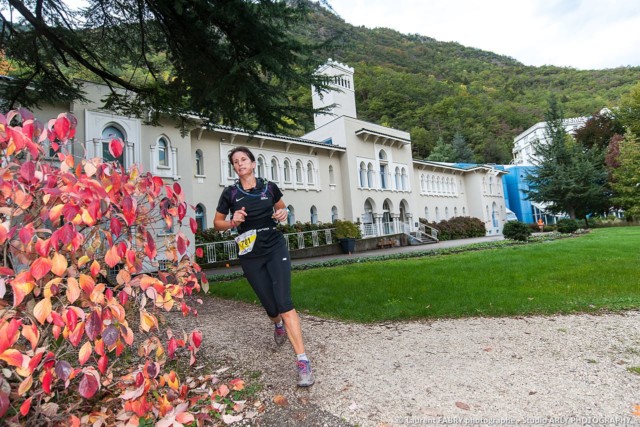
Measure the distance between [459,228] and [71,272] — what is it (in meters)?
34.0

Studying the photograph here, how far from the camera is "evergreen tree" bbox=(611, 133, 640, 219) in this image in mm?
30047

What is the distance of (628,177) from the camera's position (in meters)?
30.9

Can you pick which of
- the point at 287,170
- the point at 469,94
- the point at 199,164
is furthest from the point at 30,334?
the point at 469,94

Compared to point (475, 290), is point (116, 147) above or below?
above

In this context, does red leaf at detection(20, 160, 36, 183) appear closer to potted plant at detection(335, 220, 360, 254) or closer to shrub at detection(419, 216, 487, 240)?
potted plant at detection(335, 220, 360, 254)

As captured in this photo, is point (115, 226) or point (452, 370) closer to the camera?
point (115, 226)

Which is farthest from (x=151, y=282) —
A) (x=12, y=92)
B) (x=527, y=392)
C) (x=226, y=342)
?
(x=12, y=92)

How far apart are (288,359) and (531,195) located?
3979 cm

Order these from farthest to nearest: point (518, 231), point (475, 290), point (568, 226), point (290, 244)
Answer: point (568, 226) → point (290, 244) → point (518, 231) → point (475, 290)

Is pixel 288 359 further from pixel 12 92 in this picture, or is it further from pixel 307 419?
pixel 12 92

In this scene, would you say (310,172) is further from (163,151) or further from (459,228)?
(459,228)

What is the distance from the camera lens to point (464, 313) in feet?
16.7

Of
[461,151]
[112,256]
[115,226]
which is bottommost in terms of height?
[112,256]

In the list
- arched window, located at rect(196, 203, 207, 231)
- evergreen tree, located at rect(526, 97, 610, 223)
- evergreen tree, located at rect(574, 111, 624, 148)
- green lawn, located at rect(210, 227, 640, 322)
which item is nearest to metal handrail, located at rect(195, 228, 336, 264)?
arched window, located at rect(196, 203, 207, 231)
